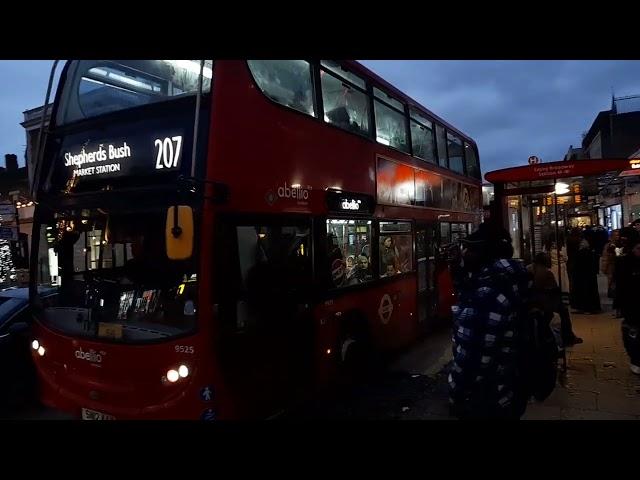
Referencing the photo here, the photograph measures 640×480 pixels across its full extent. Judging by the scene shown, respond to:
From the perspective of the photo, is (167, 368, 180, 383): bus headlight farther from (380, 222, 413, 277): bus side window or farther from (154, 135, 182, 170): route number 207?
(380, 222, 413, 277): bus side window

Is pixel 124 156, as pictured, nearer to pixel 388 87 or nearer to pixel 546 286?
pixel 388 87

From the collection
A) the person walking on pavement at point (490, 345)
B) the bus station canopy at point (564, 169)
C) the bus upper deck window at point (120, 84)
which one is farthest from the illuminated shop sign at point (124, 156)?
the bus station canopy at point (564, 169)

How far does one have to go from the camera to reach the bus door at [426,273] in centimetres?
841

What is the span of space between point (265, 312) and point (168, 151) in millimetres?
1779

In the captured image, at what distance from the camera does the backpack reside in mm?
2695

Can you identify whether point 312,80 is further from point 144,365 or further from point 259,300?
point 144,365

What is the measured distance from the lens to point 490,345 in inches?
101

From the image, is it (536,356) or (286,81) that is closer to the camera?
(536,356)

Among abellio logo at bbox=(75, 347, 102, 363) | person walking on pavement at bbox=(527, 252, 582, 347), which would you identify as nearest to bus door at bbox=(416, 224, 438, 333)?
person walking on pavement at bbox=(527, 252, 582, 347)

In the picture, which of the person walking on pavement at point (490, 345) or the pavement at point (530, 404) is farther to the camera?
the pavement at point (530, 404)

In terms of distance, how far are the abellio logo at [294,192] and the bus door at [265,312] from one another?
1.00 feet

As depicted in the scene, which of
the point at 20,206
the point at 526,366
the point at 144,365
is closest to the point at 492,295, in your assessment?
the point at 526,366

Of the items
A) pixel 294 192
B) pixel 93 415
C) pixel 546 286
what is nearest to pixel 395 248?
pixel 546 286

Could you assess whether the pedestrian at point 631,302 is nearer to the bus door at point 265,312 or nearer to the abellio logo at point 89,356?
the bus door at point 265,312
